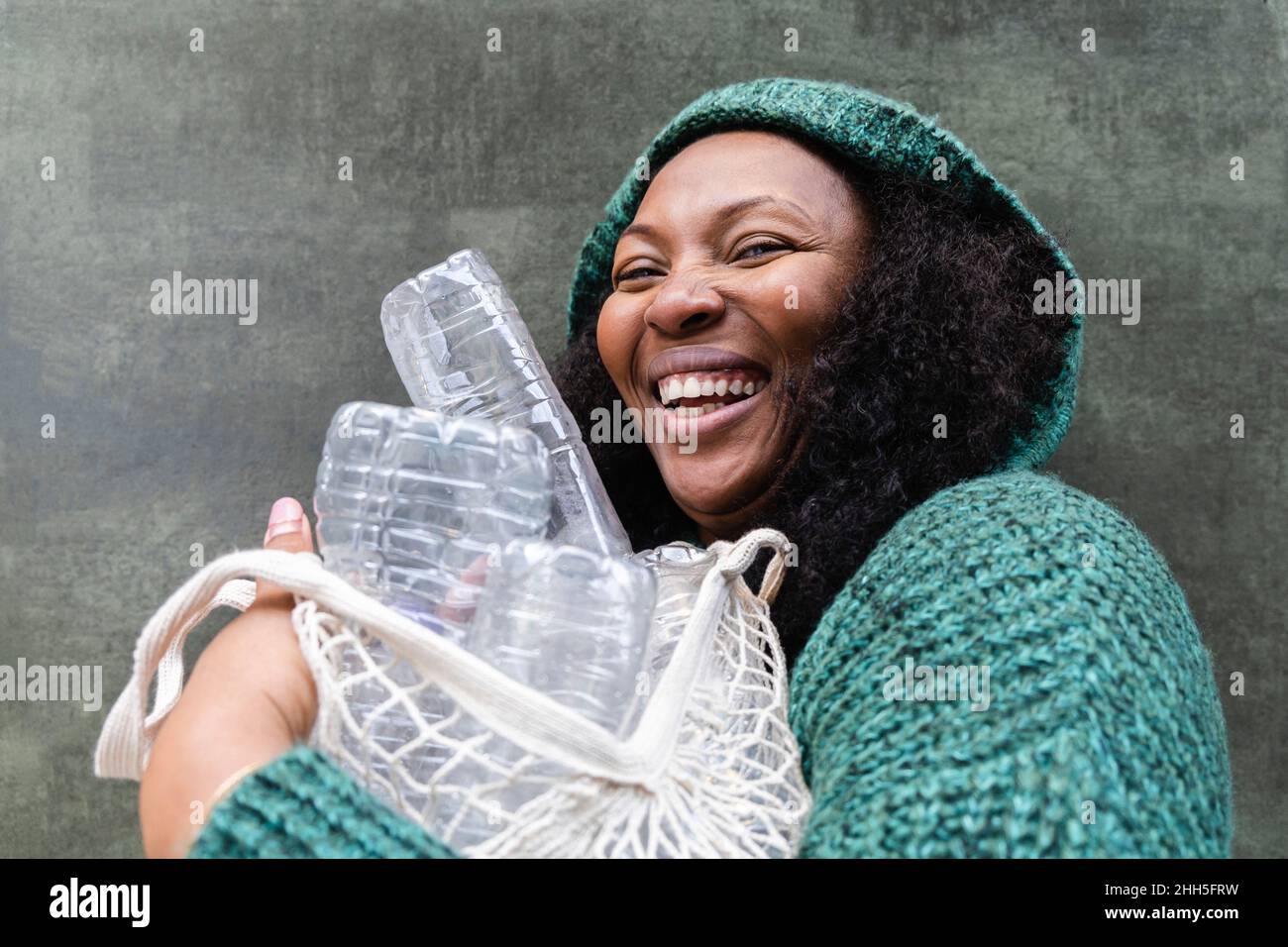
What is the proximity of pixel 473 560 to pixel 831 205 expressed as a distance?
0.75 m

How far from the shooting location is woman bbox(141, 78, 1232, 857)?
0.82 m

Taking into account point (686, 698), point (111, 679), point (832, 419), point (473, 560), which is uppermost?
point (832, 419)

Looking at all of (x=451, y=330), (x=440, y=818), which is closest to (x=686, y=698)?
(x=440, y=818)

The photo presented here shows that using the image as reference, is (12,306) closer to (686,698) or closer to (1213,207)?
(686,698)

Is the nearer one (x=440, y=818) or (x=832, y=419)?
(x=440, y=818)

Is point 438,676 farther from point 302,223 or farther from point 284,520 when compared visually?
point 302,223

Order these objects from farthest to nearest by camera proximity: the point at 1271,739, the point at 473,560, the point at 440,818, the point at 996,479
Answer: the point at 1271,739, the point at 996,479, the point at 473,560, the point at 440,818

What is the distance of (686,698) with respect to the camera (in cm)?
96

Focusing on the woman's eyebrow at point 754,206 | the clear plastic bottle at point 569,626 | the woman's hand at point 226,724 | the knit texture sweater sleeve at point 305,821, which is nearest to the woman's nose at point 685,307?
→ the woman's eyebrow at point 754,206

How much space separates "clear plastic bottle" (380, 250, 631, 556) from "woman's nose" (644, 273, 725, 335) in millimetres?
Answer: 207

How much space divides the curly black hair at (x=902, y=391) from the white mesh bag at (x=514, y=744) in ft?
1.06

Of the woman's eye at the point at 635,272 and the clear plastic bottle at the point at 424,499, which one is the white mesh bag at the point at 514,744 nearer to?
the clear plastic bottle at the point at 424,499

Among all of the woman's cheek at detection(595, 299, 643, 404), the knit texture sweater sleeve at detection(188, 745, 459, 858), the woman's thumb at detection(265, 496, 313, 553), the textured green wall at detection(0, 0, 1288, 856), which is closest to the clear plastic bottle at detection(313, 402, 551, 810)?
the woman's thumb at detection(265, 496, 313, 553)

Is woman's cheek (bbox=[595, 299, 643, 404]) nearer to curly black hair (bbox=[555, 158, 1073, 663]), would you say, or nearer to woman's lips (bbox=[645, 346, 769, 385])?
woman's lips (bbox=[645, 346, 769, 385])
